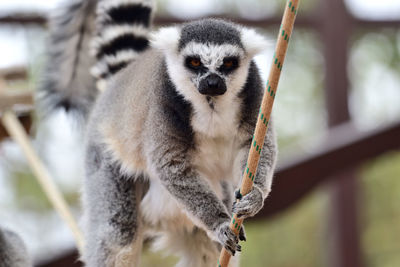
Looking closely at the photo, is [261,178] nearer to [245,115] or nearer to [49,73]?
[245,115]

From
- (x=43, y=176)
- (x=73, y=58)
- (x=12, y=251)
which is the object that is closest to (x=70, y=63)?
(x=73, y=58)

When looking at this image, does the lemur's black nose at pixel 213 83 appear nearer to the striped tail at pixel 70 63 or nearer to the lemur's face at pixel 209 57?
the lemur's face at pixel 209 57

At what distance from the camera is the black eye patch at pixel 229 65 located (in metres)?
2.37

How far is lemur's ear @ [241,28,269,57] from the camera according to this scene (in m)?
2.51

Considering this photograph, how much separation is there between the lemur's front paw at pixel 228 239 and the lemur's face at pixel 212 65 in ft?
1.86

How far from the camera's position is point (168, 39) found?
2.61 meters

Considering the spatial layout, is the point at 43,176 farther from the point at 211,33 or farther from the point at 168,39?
the point at 211,33

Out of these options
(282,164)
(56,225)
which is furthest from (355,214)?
(56,225)

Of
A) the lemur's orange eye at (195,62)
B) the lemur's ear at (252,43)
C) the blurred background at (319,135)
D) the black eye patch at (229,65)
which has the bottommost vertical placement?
the blurred background at (319,135)

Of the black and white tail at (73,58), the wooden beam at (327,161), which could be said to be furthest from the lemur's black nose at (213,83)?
the wooden beam at (327,161)

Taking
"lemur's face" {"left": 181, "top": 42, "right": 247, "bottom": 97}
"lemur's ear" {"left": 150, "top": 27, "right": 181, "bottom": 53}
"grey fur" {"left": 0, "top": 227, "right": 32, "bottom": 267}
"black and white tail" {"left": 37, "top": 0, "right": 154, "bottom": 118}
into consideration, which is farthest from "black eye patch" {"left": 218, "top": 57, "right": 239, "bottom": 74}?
"grey fur" {"left": 0, "top": 227, "right": 32, "bottom": 267}

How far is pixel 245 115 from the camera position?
256cm

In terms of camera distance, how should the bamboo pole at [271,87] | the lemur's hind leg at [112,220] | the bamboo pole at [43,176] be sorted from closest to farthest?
the bamboo pole at [271,87] → the lemur's hind leg at [112,220] → the bamboo pole at [43,176]

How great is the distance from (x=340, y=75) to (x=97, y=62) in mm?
3025
